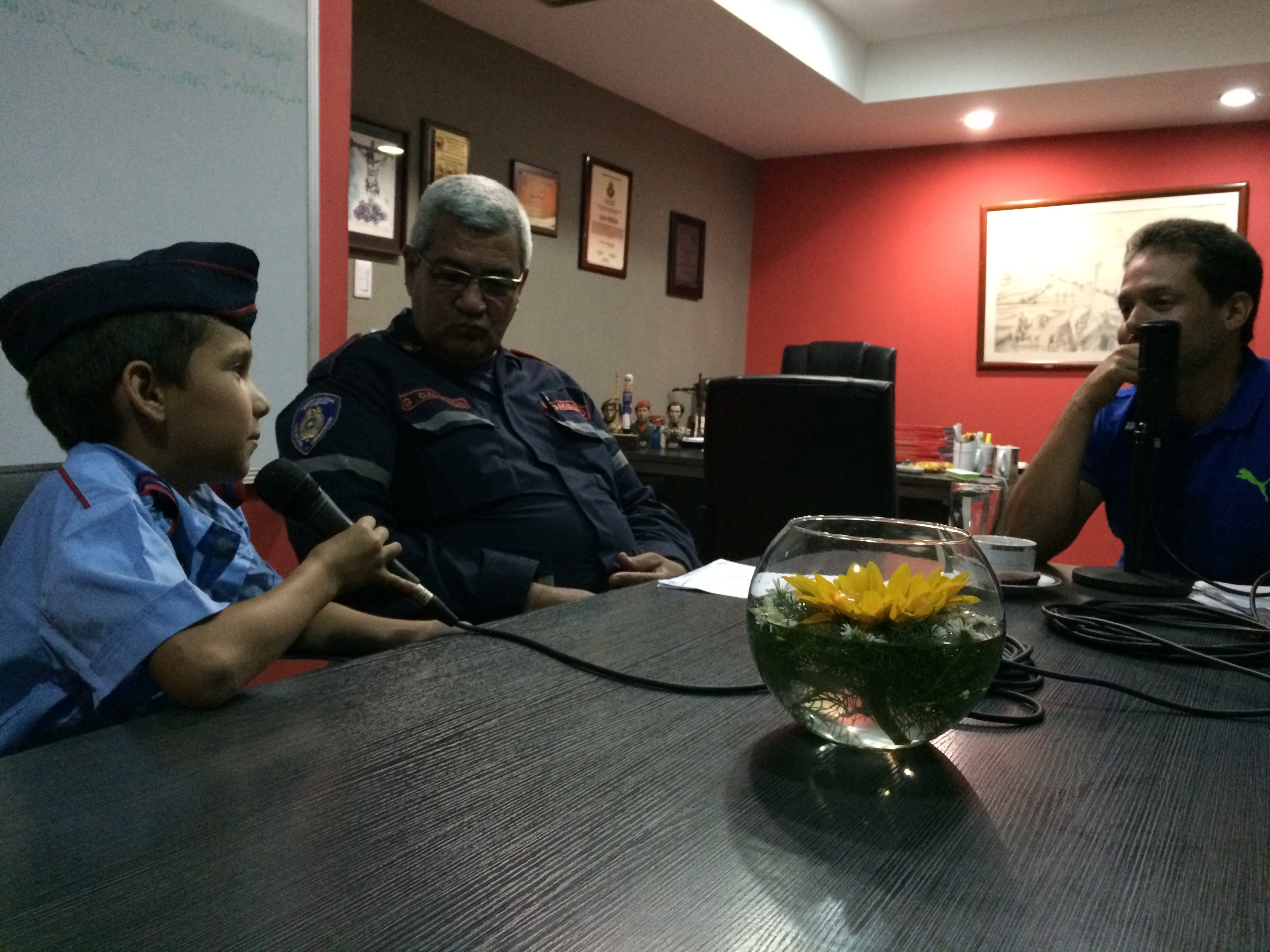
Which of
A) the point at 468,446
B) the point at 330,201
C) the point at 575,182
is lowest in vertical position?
the point at 468,446

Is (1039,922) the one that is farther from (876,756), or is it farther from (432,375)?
(432,375)

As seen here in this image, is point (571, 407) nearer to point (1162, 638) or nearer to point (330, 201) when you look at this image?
point (330, 201)

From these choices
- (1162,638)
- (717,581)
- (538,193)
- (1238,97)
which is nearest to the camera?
(1162,638)

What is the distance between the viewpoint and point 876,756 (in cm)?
65

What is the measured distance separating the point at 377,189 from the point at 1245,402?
277cm

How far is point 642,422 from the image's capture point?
454 centimetres

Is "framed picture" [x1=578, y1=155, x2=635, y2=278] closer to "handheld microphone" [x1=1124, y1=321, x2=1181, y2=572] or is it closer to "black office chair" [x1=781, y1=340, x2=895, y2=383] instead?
"black office chair" [x1=781, y1=340, x2=895, y2=383]

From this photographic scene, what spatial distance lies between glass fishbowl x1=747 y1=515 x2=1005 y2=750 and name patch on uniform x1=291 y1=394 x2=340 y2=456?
1042 mm

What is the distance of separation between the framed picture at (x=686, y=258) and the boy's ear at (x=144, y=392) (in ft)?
14.0

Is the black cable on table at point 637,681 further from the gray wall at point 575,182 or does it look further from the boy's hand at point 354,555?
the gray wall at point 575,182

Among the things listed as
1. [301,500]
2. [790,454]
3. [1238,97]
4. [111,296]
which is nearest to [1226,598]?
[790,454]

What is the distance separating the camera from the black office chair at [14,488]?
3.02 feet

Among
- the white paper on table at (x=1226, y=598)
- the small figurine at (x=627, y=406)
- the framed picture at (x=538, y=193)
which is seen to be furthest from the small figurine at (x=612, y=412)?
the white paper on table at (x=1226, y=598)

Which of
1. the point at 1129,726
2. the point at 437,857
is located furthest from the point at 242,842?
the point at 1129,726
